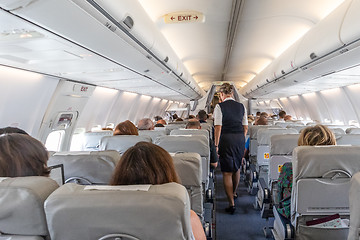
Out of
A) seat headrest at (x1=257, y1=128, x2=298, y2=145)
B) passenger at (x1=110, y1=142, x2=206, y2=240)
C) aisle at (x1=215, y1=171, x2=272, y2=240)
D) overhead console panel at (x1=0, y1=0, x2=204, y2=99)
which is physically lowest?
aisle at (x1=215, y1=171, x2=272, y2=240)

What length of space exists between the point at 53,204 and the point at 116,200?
9.7 inches

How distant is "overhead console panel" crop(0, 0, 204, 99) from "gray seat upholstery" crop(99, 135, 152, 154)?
102 cm

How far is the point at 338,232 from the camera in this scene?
2584 mm

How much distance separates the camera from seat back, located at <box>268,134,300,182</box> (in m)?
4.00

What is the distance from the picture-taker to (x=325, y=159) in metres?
2.44

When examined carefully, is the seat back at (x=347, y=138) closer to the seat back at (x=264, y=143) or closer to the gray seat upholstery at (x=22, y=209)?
the seat back at (x=264, y=143)

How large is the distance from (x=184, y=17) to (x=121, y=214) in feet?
12.7

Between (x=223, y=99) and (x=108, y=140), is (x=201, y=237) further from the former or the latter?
(x=223, y=99)

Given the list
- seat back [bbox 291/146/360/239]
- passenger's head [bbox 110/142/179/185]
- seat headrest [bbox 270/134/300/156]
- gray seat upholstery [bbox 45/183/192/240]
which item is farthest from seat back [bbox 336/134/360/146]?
gray seat upholstery [bbox 45/183/192/240]

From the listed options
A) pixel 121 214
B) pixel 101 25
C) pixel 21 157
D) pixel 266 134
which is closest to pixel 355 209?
pixel 121 214

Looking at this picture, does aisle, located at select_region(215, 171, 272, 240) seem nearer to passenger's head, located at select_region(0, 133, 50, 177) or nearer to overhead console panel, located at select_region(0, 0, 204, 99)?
overhead console panel, located at select_region(0, 0, 204, 99)

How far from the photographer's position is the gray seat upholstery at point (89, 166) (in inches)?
94.0

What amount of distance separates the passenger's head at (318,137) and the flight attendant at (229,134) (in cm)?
200

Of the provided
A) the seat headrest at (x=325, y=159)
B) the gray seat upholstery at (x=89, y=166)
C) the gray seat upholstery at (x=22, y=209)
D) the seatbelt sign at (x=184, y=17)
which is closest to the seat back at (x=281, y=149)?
the seat headrest at (x=325, y=159)
